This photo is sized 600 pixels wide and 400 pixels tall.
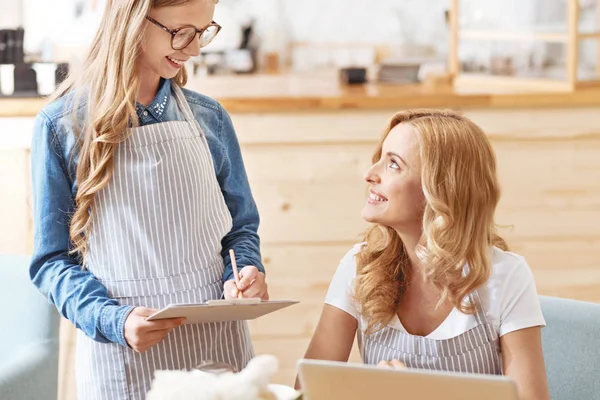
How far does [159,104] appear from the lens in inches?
67.6

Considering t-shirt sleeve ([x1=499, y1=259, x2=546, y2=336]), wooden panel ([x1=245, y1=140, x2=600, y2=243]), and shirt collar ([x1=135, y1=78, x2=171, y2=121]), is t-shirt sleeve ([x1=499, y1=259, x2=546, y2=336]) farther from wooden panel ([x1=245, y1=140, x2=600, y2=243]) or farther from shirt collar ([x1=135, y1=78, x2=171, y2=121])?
wooden panel ([x1=245, y1=140, x2=600, y2=243])

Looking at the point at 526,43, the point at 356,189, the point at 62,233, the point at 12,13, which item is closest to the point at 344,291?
the point at 62,233

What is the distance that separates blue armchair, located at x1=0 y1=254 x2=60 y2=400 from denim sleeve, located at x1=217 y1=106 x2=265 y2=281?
49 cm

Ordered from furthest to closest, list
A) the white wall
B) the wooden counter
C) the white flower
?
the white wall, the wooden counter, the white flower

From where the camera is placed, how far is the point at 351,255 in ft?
5.83

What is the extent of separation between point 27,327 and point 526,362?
113 cm

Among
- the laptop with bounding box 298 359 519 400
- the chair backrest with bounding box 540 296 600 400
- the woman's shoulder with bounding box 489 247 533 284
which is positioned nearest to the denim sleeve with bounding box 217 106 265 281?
the woman's shoulder with bounding box 489 247 533 284

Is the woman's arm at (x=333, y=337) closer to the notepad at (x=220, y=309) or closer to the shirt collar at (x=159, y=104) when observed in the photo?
the notepad at (x=220, y=309)

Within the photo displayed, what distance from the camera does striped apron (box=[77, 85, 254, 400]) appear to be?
1.65 metres

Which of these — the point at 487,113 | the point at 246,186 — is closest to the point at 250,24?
the point at 487,113

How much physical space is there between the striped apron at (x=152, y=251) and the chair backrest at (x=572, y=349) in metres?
0.65

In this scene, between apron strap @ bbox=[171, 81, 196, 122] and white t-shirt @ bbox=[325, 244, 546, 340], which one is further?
apron strap @ bbox=[171, 81, 196, 122]

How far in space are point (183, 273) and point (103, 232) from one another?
0.17 metres

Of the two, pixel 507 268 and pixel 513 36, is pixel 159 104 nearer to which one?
pixel 507 268
